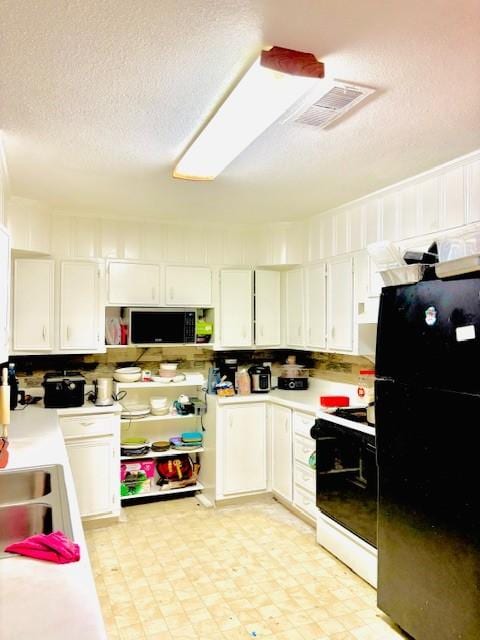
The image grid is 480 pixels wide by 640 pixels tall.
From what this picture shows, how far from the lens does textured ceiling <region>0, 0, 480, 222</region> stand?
141 cm

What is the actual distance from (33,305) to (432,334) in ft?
9.70

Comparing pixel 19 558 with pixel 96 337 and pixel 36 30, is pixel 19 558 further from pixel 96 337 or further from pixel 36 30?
pixel 96 337

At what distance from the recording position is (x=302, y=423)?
3.67 metres

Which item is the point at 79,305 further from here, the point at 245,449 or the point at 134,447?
the point at 245,449

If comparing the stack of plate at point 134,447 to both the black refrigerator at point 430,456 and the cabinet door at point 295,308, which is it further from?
the black refrigerator at point 430,456

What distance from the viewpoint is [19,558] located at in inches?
52.6

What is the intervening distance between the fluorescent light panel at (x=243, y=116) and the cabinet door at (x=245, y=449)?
7.34ft

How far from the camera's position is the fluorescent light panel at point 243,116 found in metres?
1.68

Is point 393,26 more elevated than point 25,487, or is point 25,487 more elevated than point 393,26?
point 393,26

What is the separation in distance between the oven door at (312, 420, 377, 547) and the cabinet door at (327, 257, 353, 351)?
69 cm

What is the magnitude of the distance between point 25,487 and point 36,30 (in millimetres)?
1816

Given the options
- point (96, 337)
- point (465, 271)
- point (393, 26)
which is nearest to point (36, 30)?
point (393, 26)

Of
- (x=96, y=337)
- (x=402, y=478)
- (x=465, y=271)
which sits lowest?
(x=402, y=478)

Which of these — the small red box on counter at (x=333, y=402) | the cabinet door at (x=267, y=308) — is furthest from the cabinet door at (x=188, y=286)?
the small red box on counter at (x=333, y=402)
